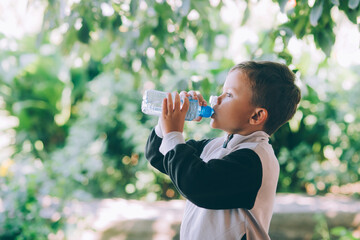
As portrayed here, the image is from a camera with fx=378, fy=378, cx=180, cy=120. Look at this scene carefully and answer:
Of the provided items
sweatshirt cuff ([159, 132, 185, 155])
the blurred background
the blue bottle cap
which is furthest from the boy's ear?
the blurred background

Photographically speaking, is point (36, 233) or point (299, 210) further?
point (299, 210)

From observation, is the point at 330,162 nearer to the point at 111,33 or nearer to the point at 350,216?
the point at 350,216

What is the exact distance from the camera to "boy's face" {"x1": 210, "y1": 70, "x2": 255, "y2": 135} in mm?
1022

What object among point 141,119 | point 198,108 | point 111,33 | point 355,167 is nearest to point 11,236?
point 111,33

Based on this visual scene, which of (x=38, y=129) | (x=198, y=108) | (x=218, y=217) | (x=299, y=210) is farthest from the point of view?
(x=38, y=129)

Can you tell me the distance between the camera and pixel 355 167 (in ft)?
12.8

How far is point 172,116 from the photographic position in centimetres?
96

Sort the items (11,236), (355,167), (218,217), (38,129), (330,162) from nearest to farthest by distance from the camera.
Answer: (218,217), (11,236), (355,167), (330,162), (38,129)

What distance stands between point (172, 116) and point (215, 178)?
0.66 feet

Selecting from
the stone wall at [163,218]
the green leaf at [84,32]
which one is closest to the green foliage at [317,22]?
the green leaf at [84,32]

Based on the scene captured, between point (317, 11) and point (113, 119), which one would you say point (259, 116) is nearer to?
point (317, 11)

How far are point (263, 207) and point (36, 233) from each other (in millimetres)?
1771

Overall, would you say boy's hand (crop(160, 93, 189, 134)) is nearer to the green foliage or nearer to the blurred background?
the green foliage

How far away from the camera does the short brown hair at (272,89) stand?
1.02 m
